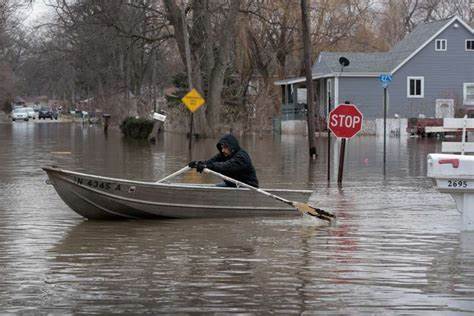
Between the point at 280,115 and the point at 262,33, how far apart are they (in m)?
5.74

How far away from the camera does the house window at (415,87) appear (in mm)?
60594

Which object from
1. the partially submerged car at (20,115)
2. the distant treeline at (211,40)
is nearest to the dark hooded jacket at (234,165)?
the distant treeline at (211,40)

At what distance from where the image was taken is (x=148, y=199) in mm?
15656

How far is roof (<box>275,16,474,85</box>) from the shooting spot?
2388 inches

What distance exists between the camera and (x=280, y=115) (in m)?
68.6

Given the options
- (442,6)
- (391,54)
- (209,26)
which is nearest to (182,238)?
(209,26)

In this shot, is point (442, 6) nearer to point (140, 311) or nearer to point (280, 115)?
point (280, 115)

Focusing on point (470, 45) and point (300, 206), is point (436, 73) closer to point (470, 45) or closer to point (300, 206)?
point (470, 45)

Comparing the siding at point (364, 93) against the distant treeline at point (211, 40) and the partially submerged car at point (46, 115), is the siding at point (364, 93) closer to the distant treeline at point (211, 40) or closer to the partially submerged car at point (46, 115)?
the distant treeline at point (211, 40)

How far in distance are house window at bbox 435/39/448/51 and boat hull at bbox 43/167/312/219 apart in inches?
1835

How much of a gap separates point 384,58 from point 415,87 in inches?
144

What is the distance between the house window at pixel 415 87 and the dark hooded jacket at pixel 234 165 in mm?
45319

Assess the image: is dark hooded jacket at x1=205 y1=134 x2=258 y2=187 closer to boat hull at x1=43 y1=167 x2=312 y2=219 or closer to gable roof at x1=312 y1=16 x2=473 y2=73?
boat hull at x1=43 y1=167 x2=312 y2=219

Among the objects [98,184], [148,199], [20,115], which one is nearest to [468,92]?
[148,199]
